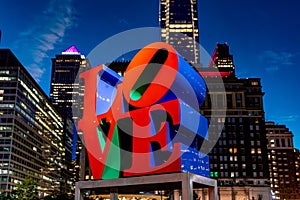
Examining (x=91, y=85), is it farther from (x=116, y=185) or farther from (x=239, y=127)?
(x=239, y=127)

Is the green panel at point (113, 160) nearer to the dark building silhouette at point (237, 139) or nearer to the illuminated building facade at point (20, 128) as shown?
the dark building silhouette at point (237, 139)

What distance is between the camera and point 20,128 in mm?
145000

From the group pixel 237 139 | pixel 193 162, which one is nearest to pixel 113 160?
pixel 193 162

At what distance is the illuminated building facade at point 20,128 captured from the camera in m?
135

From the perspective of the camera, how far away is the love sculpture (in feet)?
93.6

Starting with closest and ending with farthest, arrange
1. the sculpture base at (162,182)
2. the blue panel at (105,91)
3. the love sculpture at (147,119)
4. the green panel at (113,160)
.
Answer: the sculpture base at (162,182)
the love sculpture at (147,119)
the green panel at (113,160)
the blue panel at (105,91)

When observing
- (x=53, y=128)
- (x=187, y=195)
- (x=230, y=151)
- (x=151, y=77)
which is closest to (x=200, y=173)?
(x=187, y=195)

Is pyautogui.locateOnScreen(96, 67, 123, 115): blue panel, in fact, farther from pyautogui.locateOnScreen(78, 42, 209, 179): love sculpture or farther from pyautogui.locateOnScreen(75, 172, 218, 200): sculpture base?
pyautogui.locateOnScreen(75, 172, 218, 200): sculpture base

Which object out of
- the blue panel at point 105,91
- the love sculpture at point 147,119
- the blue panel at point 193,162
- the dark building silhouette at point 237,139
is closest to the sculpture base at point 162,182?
the love sculpture at point 147,119

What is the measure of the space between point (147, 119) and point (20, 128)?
12710 centimetres

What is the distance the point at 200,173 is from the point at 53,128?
7029 inches

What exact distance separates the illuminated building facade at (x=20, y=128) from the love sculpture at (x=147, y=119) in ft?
369

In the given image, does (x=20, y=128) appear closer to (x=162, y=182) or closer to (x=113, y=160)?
(x=113, y=160)

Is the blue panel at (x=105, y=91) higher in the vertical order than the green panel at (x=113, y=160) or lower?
higher
